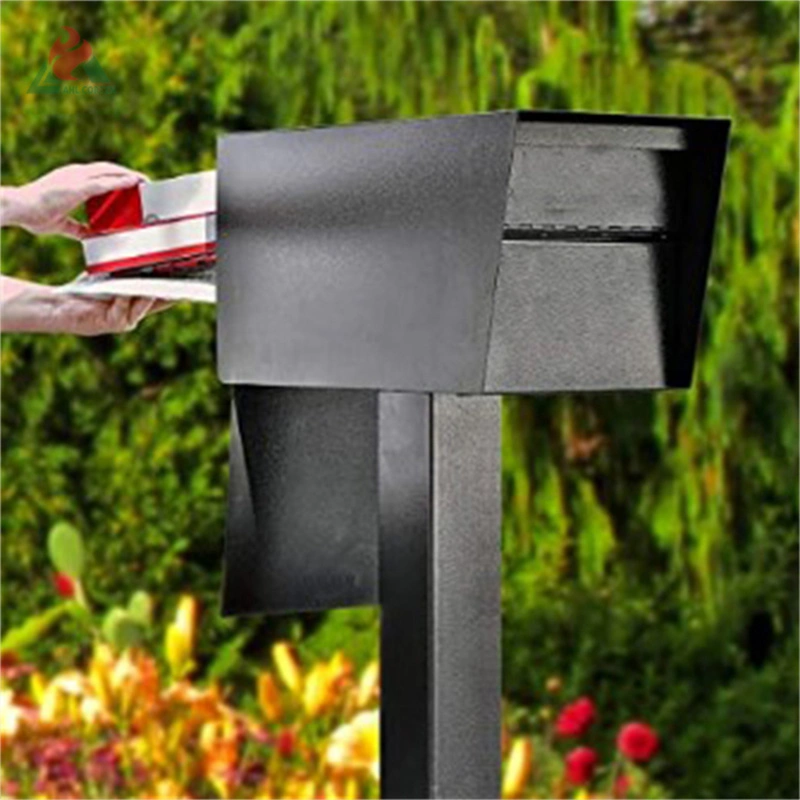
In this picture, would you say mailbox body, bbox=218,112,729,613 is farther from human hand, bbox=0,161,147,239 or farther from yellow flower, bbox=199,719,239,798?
yellow flower, bbox=199,719,239,798

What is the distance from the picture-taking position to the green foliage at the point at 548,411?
4.54 m

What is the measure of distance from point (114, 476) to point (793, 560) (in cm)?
148

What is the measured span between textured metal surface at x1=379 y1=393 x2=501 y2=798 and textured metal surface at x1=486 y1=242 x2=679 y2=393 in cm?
8

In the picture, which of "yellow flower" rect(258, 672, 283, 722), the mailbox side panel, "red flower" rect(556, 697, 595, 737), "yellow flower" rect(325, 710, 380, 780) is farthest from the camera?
"red flower" rect(556, 697, 595, 737)

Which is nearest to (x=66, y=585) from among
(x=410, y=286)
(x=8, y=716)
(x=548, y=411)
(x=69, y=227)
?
(x=8, y=716)

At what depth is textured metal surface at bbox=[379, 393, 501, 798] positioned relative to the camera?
1.79 meters

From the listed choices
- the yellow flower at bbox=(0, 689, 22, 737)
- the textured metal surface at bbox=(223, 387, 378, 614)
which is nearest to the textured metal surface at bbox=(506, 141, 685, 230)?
the textured metal surface at bbox=(223, 387, 378, 614)

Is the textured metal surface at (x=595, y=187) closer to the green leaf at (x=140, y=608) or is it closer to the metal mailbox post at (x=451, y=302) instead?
the metal mailbox post at (x=451, y=302)

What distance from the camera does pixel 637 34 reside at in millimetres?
4594

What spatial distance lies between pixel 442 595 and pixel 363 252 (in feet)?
0.94

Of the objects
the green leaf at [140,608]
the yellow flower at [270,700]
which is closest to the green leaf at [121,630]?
the green leaf at [140,608]

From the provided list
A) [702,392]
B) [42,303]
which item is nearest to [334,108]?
[702,392]

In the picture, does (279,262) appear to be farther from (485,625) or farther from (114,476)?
(114,476)

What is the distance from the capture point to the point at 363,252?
70.6 inches
